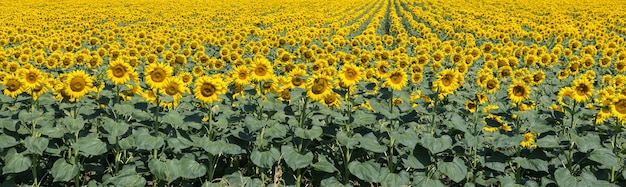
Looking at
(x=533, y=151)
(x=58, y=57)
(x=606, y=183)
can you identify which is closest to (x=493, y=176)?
(x=533, y=151)

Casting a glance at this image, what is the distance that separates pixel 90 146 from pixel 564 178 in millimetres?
3837

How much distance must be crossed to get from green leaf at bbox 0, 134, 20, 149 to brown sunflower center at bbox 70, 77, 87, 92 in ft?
2.05

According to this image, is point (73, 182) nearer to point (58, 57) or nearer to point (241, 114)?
point (241, 114)

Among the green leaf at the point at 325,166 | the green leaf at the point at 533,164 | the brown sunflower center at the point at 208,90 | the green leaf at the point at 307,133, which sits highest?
the brown sunflower center at the point at 208,90

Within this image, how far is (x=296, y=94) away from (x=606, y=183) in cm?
263

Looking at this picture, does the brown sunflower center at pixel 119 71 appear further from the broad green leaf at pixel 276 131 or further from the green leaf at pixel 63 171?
the broad green leaf at pixel 276 131

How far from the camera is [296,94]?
4.43 metres

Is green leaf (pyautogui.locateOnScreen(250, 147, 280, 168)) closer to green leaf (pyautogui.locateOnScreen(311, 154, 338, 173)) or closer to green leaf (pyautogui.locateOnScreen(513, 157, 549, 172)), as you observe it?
green leaf (pyautogui.locateOnScreen(311, 154, 338, 173))

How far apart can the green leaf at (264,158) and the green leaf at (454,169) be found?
1379mm

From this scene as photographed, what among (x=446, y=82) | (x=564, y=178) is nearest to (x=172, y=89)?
(x=446, y=82)

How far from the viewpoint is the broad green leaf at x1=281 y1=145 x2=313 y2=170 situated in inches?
163

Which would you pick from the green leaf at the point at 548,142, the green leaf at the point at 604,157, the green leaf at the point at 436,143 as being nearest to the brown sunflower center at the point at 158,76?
the green leaf at the point at 436,143

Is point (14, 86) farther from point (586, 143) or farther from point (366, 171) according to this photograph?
point (586, 143)

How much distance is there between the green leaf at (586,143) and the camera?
157 inches
